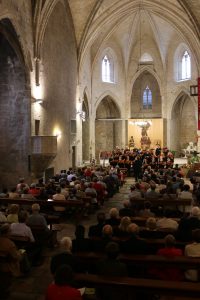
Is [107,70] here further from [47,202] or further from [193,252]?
[193,252]

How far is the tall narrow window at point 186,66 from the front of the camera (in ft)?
111

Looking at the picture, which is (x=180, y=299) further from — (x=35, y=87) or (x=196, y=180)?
(x=35, y=87)

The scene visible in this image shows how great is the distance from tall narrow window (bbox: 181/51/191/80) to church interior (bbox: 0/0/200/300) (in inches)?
3.6

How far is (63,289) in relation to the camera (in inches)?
168

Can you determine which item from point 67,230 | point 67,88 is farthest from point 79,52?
point 67,230

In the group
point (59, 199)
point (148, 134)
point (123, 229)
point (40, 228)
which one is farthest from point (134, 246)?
point (148, 134)

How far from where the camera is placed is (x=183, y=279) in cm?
593

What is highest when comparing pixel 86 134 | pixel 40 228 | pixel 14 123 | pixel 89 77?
pixel 89 77

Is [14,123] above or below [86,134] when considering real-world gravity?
below

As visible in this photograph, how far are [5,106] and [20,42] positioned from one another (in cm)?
316

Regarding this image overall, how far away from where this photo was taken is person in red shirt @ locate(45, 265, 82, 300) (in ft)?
13.9

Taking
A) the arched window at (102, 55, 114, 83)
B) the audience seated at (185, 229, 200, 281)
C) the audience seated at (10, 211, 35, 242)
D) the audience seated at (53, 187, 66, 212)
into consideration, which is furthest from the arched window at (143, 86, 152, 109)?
the audience seated at (185, 229, 200, 281)

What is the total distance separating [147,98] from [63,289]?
34.4m

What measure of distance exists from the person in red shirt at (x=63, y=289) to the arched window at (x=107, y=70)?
104ft
